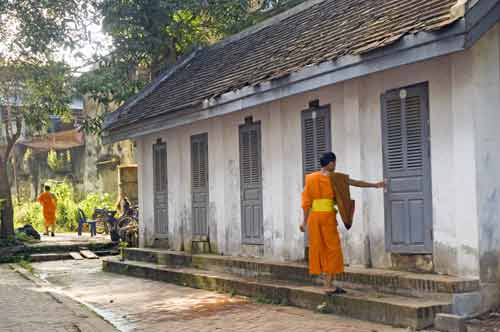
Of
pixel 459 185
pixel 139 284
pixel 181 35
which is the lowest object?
pixel 139 284

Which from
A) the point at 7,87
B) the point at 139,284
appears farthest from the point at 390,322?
the point at 7,87

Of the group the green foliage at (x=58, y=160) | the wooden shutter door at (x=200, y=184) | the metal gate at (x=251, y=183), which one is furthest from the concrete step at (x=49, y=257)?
the green foliage at (x=58, y=160)

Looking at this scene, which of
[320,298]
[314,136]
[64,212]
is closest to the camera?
[320,298]

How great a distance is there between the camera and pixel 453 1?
8.59 meters

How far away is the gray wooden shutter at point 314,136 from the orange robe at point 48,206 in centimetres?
1637

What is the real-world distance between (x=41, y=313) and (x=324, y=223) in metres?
4.51

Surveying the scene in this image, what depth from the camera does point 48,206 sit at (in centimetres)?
2638

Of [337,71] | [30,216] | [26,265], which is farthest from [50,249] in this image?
[337,71]

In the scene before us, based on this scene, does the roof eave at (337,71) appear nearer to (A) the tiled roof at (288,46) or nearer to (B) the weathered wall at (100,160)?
(A) the tiled roof at (288,46)

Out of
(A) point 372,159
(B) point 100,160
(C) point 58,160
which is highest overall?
(C) point 58,160

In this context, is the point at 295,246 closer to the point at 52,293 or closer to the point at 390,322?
the point at 390,322

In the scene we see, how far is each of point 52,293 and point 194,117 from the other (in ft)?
13.5

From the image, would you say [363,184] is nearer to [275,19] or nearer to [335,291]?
[335,291]

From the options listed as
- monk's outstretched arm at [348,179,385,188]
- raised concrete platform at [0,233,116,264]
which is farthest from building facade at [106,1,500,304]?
raised concrete platform at [0,233,116,264]
